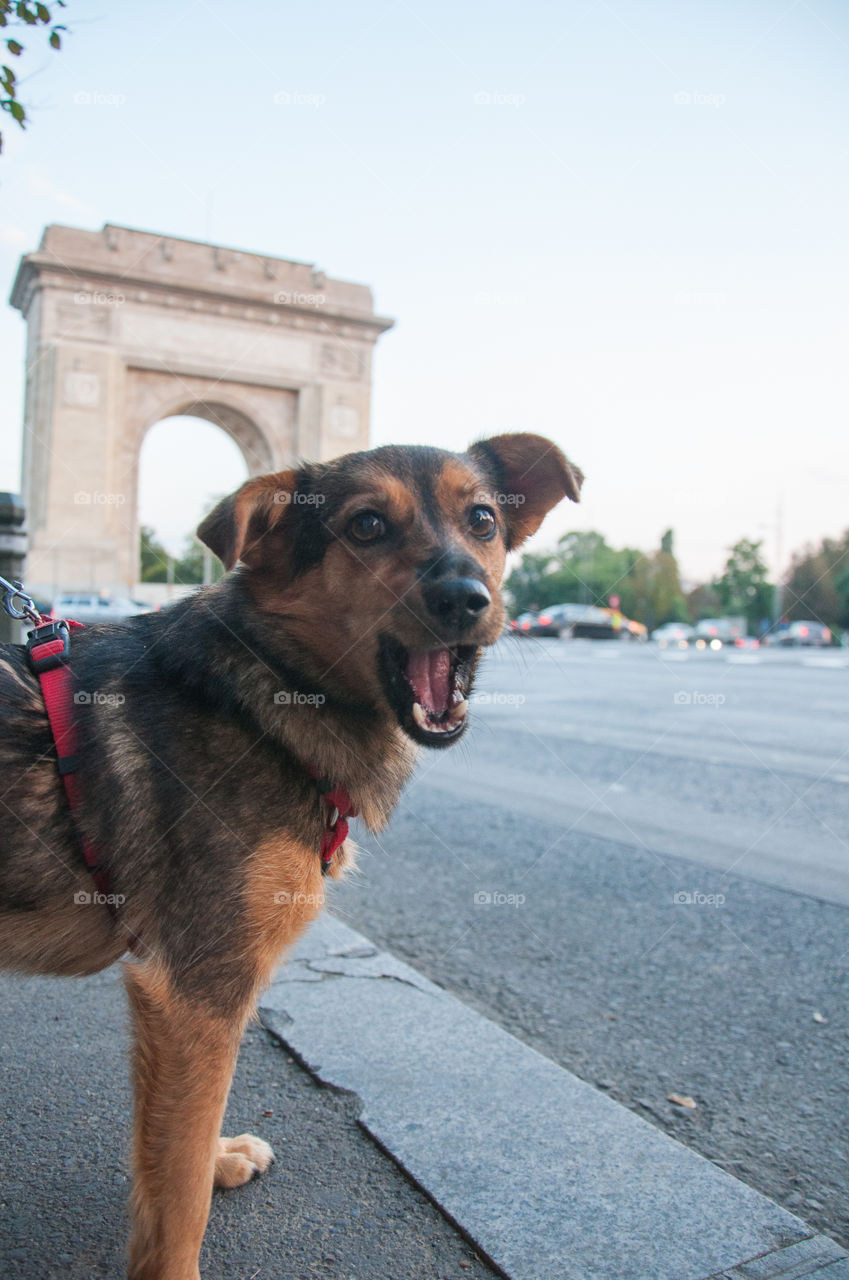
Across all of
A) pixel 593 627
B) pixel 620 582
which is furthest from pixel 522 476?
pixel 620 582

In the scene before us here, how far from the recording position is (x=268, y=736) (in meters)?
2.46

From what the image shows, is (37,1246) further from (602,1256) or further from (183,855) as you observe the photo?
(602,1256)

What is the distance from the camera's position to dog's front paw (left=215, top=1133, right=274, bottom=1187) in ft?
8.34

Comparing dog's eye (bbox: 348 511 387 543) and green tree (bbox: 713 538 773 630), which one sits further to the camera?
green tree (bbox: 713 538 773 630)

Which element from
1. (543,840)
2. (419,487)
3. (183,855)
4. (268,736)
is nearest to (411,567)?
(419,487)

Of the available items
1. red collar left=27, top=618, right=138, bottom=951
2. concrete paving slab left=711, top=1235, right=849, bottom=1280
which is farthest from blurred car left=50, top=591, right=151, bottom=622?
concrete paving slab left=711, top=1235, right=849, bottom=1280

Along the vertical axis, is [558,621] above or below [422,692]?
below

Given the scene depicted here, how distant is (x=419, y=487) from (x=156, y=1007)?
67.8 inches

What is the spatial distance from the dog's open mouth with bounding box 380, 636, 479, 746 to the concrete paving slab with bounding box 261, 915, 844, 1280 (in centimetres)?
117

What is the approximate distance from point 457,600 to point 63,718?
1080 mm

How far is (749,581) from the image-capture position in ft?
301

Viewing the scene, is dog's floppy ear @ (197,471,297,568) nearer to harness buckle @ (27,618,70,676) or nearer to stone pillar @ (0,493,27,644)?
harness buckle @ (27,618,70,676)

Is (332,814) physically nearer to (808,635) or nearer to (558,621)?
(558,621)

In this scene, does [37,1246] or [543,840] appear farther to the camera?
[543,840]
